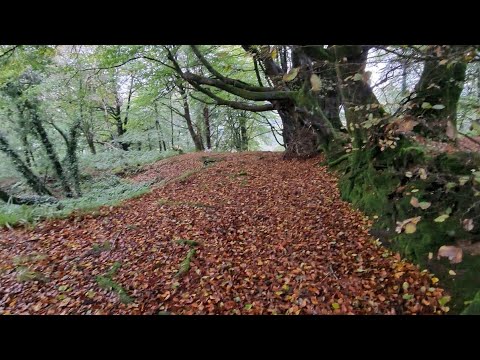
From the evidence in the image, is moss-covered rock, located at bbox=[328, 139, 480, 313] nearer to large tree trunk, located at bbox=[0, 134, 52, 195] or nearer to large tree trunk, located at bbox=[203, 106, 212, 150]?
large tree trunk, located at bbox=[0, 134, 52, 195]

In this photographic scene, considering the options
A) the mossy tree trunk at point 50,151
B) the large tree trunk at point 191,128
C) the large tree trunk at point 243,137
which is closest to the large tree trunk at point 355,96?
the mossy tree trunk at point 50,151

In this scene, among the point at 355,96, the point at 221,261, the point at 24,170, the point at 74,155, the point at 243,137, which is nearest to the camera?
the point at 221,261

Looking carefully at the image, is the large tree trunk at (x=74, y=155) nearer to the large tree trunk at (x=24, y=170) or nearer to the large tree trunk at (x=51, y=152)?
the large tree trunk at (x=51, y=152)

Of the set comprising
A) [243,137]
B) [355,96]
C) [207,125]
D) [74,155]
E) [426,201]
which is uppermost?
[207,125]

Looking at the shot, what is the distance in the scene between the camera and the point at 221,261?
4.77m

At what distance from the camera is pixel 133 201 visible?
319 inches

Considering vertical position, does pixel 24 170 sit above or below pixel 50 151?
below

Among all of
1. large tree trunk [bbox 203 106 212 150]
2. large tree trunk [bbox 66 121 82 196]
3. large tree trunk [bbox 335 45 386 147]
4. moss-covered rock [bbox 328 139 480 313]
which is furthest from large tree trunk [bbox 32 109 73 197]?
moss-covered rock [bbox 328 139 480 313]

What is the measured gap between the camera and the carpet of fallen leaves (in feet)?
12.5

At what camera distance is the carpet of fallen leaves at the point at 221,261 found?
12.5 feet

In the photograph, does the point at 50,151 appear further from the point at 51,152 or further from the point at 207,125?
the point at 207,125

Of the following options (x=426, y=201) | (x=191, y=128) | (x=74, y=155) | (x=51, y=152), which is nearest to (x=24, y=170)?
(x=51, y=152)
